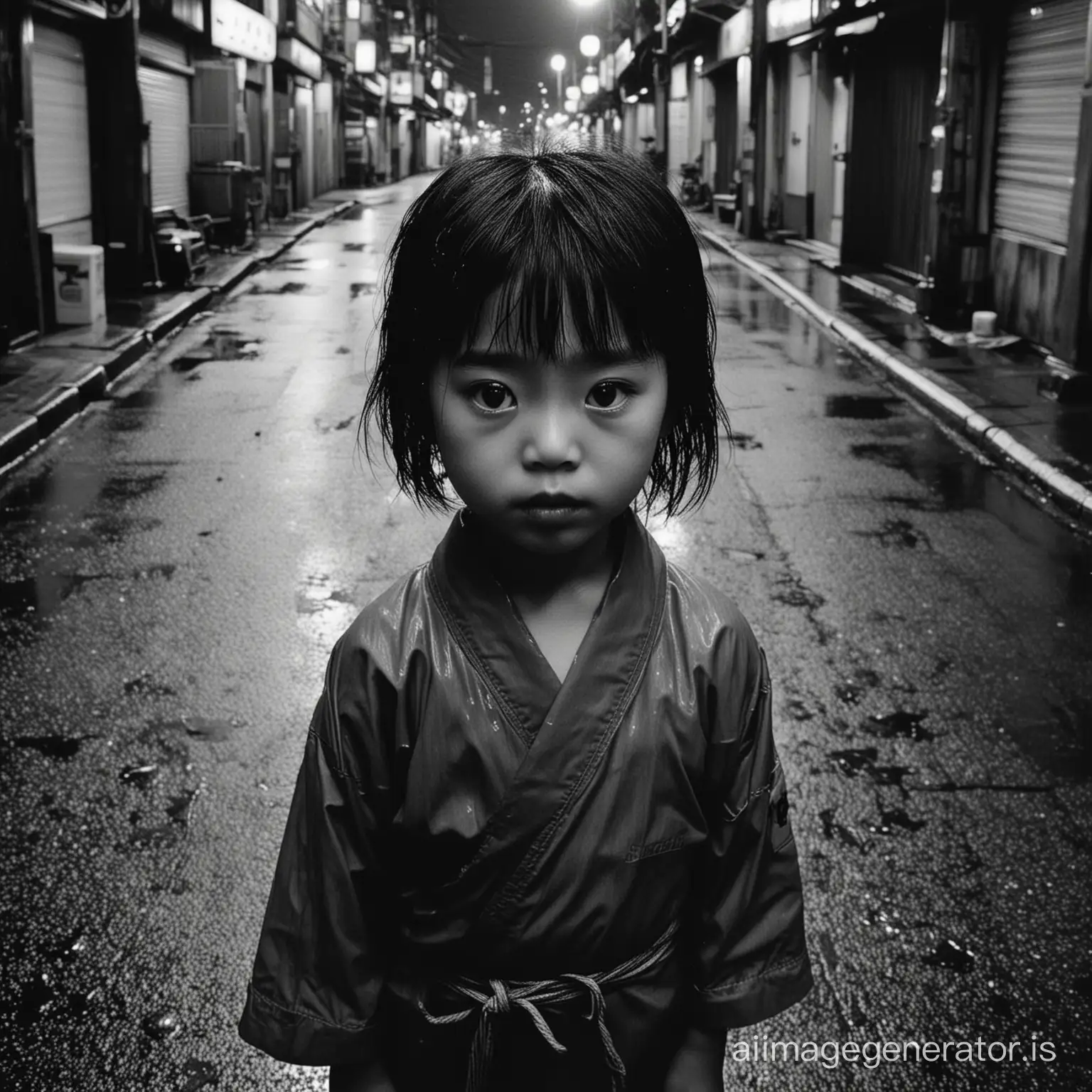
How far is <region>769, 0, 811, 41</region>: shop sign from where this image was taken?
880 inches

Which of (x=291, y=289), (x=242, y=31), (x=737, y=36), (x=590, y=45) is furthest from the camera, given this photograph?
(x=590, y=45)

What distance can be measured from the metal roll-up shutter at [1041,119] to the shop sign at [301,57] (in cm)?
2478

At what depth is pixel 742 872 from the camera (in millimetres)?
1932

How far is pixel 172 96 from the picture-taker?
23125mm

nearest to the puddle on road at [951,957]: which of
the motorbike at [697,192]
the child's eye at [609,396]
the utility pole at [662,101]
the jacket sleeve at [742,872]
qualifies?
the jacket sleeve at [742,872]

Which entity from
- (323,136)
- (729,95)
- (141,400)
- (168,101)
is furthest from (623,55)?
(141,400)

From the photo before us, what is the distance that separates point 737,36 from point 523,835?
29835 mm

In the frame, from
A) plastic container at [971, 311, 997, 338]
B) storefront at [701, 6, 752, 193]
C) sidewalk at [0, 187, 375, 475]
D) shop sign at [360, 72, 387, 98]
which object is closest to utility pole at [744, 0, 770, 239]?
storefront at [701, 6, 752, 193]

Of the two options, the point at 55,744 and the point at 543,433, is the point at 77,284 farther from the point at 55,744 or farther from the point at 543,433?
the point at 543,433

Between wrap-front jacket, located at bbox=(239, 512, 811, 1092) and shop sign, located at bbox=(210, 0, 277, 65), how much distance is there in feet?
79.4

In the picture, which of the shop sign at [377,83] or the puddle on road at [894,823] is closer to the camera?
the puddle on road at [894,823]

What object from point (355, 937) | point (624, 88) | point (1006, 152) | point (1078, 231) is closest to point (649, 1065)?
point (355, 937)

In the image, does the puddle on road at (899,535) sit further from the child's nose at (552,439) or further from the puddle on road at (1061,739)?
the child's nose at (552,439)

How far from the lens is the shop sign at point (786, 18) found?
880 inches
